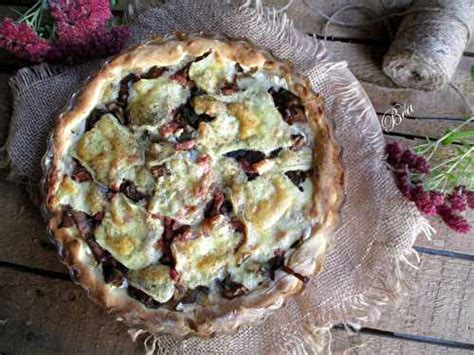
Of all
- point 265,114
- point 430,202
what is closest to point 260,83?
point 265,114

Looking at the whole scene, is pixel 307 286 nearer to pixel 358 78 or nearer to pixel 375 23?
pixel 358 78

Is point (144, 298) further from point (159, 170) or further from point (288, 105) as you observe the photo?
point (288, 105)

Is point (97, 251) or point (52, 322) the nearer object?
point (97, 251)

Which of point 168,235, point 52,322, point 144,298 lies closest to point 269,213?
point 168,235

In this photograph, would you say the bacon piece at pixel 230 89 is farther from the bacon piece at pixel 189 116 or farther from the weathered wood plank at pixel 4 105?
the weathered wood plank at pixel 4 105

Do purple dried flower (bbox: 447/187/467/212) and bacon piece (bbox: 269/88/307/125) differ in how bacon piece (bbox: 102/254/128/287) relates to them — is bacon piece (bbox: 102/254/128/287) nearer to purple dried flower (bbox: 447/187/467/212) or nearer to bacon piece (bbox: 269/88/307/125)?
bacon piece (bbox: 269/88/307/125)

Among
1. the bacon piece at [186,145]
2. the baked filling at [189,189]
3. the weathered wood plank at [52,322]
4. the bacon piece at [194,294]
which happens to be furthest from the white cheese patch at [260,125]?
the weathered wood plank at [52,322]

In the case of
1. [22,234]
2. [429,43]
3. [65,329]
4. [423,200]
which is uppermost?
[429,43]
